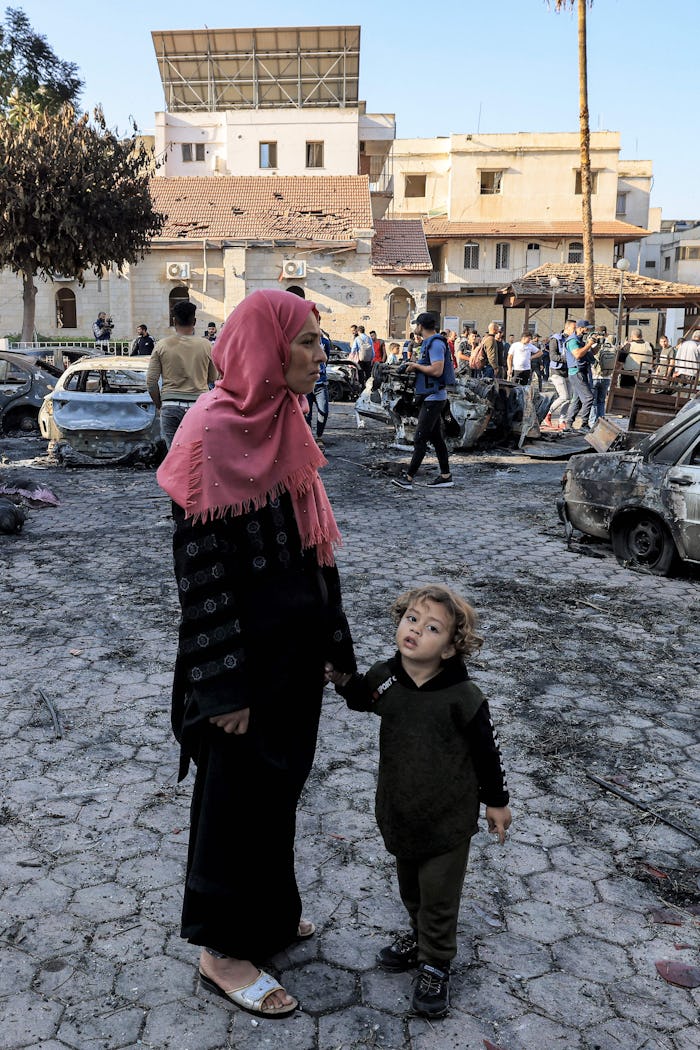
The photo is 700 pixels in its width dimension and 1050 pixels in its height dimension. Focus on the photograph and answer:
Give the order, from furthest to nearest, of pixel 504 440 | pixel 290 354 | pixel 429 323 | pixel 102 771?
pixel 504 440 < pixel 429 323 < pixel 102 771 < pixel 290 354

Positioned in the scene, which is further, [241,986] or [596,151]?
[596,151]

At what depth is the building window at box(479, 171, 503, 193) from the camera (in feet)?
158

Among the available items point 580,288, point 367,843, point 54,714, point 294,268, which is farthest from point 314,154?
point 367,843

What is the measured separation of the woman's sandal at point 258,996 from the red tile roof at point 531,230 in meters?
46.1

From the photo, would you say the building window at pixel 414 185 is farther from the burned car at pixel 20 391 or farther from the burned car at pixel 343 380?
the burned car at pixel 20 391

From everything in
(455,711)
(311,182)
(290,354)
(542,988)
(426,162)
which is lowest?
(542,988)

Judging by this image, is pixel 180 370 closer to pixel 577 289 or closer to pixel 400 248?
pixel 577 289

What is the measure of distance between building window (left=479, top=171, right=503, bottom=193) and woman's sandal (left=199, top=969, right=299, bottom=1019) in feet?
167

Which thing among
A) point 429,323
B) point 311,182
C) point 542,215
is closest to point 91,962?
point 429,323

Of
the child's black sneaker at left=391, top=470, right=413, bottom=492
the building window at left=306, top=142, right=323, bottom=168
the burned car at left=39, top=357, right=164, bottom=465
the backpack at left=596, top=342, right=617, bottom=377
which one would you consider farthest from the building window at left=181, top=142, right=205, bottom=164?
the child's black sneaker at left=391, top=470, right=413, bottom=492

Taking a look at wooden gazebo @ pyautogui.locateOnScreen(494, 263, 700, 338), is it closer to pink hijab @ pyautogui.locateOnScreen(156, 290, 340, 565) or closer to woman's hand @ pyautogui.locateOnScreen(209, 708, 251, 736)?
pink hijab @ pyautogui.locateOnScreen(156, 290, 340, 565)

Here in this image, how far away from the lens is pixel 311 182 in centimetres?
3875

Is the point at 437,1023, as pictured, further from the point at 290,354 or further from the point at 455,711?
the point at 290,354

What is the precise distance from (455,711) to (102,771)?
2.12 meters
